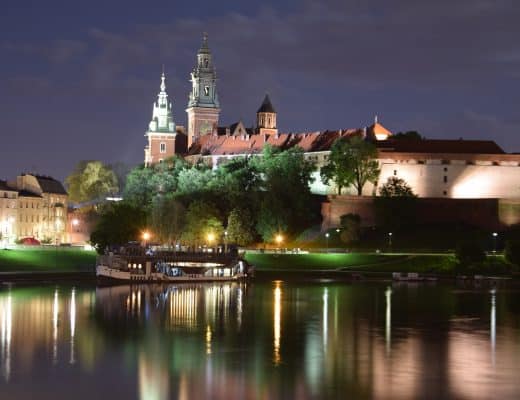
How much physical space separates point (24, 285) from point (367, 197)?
135 ft

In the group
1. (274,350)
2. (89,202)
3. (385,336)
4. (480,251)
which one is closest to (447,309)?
(385,336)

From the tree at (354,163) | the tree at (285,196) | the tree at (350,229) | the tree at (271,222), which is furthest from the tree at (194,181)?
the tree at (350,229)

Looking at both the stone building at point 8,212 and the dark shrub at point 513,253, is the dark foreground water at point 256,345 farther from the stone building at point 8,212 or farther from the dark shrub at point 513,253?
the stone building at point 8,212

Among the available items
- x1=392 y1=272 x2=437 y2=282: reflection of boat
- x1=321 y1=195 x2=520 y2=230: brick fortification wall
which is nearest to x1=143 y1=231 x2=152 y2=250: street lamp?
x1=321 y1=195 x2=520 y2=230: brick fortification wall

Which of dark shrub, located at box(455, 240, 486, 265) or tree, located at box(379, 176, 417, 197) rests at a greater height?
tree, located at box(379, 176, 417, 197)

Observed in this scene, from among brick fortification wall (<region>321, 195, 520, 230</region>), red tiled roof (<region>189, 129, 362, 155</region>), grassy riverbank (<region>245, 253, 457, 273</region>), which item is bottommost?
grassy riverbank (<region>245, 253, 457, 273</region>)

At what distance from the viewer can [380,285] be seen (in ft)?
256

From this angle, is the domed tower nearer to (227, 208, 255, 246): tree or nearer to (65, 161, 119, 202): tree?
(65, 161, 119, 202): tree

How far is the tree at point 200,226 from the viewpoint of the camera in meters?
97.5

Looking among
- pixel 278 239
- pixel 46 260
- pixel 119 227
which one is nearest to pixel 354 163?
pixel 278 239

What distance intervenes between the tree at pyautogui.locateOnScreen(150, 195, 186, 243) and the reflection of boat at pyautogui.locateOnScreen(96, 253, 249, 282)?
15.4m

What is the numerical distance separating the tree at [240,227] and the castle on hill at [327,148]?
15.8 metres

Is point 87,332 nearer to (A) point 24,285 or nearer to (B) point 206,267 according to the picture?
(A) point 24,285

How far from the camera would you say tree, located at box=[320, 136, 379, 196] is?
10806 cm
